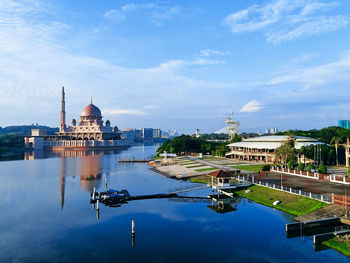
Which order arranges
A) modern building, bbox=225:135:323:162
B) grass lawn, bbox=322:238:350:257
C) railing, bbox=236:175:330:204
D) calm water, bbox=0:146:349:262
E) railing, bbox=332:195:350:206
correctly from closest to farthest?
grass lawn, bbox=322:238:350:257
calm water, bbox=0:146:349:262
railing, bbox=332:195:350:206
railing, bbox=236:175:330:204
modern building, bbox=225:135:323:162

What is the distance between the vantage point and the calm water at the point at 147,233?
79.1 ft

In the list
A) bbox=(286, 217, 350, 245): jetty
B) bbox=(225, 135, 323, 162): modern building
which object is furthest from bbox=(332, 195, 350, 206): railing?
bbox=(225, 135, 323, 162): modern building

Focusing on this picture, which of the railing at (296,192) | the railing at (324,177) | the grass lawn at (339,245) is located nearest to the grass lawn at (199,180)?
the railing at (296,192)

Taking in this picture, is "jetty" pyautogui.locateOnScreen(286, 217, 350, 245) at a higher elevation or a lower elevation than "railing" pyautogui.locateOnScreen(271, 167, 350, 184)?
lower

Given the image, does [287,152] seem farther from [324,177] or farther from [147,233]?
[147,233]

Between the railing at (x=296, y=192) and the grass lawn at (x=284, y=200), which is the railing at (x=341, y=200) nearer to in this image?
the railing at (x=296, y=192)

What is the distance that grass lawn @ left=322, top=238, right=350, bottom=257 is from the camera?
23391mm

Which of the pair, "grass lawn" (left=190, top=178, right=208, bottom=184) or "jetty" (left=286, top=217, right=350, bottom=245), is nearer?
"jetty" (left=286, top=217, right=350, bottom=245)

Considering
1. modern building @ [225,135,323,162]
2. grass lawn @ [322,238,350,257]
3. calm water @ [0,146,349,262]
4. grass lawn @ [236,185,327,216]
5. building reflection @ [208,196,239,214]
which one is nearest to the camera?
grass lawn @ [322,238,350,257]

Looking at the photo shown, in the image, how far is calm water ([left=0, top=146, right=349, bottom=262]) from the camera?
2411 cm

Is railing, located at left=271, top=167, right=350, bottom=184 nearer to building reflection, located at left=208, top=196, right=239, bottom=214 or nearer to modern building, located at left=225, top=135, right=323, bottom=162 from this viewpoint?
building reflection, located at left=208, top=196, right=239, bottom=214

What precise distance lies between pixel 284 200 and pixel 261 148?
1810 inches

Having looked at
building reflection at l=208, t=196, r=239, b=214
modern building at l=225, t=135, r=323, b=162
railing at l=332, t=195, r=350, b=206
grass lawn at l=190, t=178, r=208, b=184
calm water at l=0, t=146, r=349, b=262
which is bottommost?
calm water at l=0, t=146, r=349, b=262

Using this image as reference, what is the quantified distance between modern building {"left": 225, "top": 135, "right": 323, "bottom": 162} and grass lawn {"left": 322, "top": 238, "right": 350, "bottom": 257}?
50257 mm
